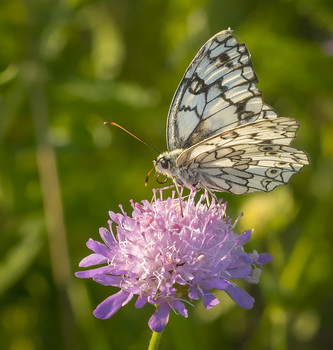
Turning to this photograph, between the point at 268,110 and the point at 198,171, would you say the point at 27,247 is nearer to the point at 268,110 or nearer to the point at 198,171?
the point at 198,171

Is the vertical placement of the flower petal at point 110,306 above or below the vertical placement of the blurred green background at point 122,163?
below

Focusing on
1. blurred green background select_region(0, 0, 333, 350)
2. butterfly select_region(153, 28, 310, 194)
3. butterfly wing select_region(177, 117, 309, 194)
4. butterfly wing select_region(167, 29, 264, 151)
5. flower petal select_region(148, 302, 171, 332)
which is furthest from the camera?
blurred green background select_region(0, 0, 333, 350)

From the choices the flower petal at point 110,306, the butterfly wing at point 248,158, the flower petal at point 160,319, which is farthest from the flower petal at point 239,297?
A: the butterfly wing at point 248,158

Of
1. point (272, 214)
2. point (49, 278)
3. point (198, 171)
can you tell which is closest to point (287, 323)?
point (272, 214)

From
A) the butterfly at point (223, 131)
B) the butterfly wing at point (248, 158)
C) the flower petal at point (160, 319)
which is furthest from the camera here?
the butterfly at point (223, 131)

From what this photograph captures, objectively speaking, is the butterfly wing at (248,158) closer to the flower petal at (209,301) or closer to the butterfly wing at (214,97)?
the butterfly wing at (214,97)

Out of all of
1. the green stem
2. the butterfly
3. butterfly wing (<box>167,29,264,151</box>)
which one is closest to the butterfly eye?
the butterfly

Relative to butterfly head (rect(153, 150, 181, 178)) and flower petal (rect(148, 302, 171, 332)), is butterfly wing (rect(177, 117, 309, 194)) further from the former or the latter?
flower petal (rect(148, 302, 171, 332))
